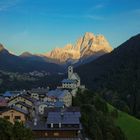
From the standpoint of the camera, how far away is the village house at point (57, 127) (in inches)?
2248

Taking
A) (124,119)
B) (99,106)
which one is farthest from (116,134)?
(124,119)

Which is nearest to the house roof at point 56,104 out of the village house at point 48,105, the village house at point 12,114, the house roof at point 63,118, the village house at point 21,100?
the village house at point 48,105

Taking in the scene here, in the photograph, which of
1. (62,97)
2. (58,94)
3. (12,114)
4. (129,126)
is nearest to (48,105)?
(62,97)

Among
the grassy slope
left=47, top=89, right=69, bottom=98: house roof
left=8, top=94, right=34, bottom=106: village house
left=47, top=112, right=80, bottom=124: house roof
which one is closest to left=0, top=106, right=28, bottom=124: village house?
left=47, top=112, right=80, bottom=124: house roof

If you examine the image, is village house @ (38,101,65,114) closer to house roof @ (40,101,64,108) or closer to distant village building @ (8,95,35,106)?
house roof @ (40,101,64,108)

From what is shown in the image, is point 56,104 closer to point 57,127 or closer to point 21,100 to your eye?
point 21,100

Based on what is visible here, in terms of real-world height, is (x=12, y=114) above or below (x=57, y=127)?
above

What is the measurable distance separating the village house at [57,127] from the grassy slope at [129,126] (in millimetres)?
35915

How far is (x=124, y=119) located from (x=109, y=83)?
87986mm

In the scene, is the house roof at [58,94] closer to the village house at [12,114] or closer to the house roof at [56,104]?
the house roof at [56,104]

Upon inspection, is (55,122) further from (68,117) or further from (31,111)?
(31,111)

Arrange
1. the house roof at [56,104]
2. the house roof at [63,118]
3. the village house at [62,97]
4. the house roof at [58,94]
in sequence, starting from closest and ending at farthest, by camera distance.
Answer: the house roof at [63,118], the house roof at [56,104], the village house at [62,97], the house roof at [58,94]

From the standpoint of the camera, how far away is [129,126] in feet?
327

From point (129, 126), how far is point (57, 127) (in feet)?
151
